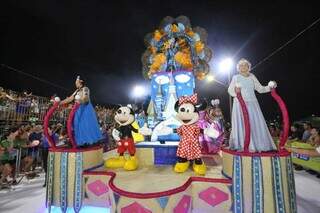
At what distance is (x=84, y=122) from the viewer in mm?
4598

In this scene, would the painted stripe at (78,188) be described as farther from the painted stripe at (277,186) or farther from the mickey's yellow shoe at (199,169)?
the painted stripe at (277,186)

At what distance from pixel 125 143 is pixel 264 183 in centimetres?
269

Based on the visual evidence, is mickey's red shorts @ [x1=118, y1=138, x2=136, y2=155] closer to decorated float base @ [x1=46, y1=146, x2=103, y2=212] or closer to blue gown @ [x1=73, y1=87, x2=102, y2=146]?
blue gown @ [x1=73, y1=87, x2=102, y2=146]

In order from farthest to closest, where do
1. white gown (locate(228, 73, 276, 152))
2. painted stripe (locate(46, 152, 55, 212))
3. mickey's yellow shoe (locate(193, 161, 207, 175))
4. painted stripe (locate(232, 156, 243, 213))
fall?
1. painted stripe (locate(46, 152, 55, 212))
2. mickey's yellow shoe (locate(193, 161, 207, 175))
3. white gown (locate(228, 73, 276, 152))
4. painted stripe (locate(232, 156, 243, 213))

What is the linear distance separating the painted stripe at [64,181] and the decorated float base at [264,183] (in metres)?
2.97

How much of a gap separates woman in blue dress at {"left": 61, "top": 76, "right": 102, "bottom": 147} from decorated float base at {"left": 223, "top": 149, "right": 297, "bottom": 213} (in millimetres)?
2925

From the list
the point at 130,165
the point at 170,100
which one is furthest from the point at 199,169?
the point at 170,100

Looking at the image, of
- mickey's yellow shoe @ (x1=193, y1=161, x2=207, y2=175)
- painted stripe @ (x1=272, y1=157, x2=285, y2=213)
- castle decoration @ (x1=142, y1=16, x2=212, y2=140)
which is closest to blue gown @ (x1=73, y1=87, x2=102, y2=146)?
mickey's yellow shoe @ (x1=193, y1=161, x2=207, y2=175)

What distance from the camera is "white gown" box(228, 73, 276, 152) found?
139 inches

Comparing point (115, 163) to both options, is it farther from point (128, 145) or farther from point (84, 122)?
point (84, 122)

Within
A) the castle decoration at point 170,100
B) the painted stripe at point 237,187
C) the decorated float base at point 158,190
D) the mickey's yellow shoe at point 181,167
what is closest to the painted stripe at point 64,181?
the decorated float base at point 158,190

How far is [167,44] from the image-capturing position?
8195 millimetres

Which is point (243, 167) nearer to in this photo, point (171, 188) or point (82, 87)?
point (171, 188)

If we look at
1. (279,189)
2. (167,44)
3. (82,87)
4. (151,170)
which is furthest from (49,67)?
(279,189)
